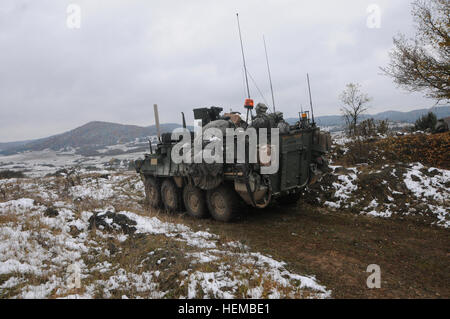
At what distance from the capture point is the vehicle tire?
9.10m

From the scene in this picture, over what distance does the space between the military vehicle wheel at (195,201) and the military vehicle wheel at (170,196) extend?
645 millimetres

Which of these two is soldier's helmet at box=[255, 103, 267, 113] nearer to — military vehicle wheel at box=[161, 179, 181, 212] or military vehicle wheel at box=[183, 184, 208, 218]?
military vehicle wheel at box=[183, 184, 208, 218]

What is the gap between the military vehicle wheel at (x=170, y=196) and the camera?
9749 mm

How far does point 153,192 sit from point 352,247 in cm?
708

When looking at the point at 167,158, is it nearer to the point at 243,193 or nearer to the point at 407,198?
the point at 243,193

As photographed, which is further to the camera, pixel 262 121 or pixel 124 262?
pixel 262 121

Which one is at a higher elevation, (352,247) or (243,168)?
(243,168)

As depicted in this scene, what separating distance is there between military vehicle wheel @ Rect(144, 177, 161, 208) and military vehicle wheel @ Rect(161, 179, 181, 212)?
1.26 feet

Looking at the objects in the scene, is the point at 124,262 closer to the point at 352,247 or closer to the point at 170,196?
the point at 352,247

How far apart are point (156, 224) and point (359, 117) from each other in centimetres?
1766

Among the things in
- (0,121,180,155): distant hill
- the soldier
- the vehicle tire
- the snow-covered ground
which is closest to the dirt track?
the snow-covered ground

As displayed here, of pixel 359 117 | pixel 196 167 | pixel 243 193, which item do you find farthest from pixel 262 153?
pixel 359 117

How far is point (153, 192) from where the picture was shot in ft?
35.8

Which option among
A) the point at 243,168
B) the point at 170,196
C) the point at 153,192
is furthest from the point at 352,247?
the point at 153,192
